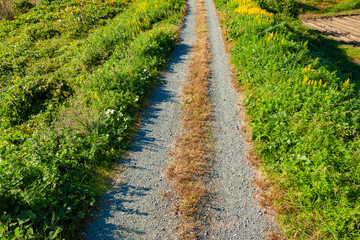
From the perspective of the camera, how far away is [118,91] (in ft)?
21.1

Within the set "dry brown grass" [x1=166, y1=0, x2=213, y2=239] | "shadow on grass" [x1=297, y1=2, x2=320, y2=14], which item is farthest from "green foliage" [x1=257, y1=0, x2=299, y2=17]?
"dry brown grass" [x1=166, y1=0, x2=213, y2=239]

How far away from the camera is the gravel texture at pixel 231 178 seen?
3.48 metres

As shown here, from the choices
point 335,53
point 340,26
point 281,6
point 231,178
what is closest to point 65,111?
point 231,178

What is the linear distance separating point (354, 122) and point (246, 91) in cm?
305

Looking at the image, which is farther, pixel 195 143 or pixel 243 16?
pixel 243 16

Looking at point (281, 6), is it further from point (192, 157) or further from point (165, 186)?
point (165, 186)

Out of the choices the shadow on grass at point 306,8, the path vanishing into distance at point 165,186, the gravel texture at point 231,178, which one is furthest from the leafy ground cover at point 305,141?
the shadow on grass at point 306,8

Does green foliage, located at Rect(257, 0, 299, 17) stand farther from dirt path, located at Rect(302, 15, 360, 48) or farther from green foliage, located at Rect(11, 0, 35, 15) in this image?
green foliage, located at Rect(11, 0, 35, 15)

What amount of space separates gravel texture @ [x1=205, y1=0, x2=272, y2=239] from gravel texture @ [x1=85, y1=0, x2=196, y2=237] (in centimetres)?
96

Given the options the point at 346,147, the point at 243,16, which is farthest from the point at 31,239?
the point at 243,16

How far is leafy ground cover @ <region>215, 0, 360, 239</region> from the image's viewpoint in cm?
336

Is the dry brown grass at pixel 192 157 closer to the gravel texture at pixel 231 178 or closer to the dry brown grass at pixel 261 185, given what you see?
the gravel texture at pixel 231 178

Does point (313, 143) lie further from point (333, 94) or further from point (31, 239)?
point (31, 239)

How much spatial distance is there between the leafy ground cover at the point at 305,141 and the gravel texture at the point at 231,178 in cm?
41
